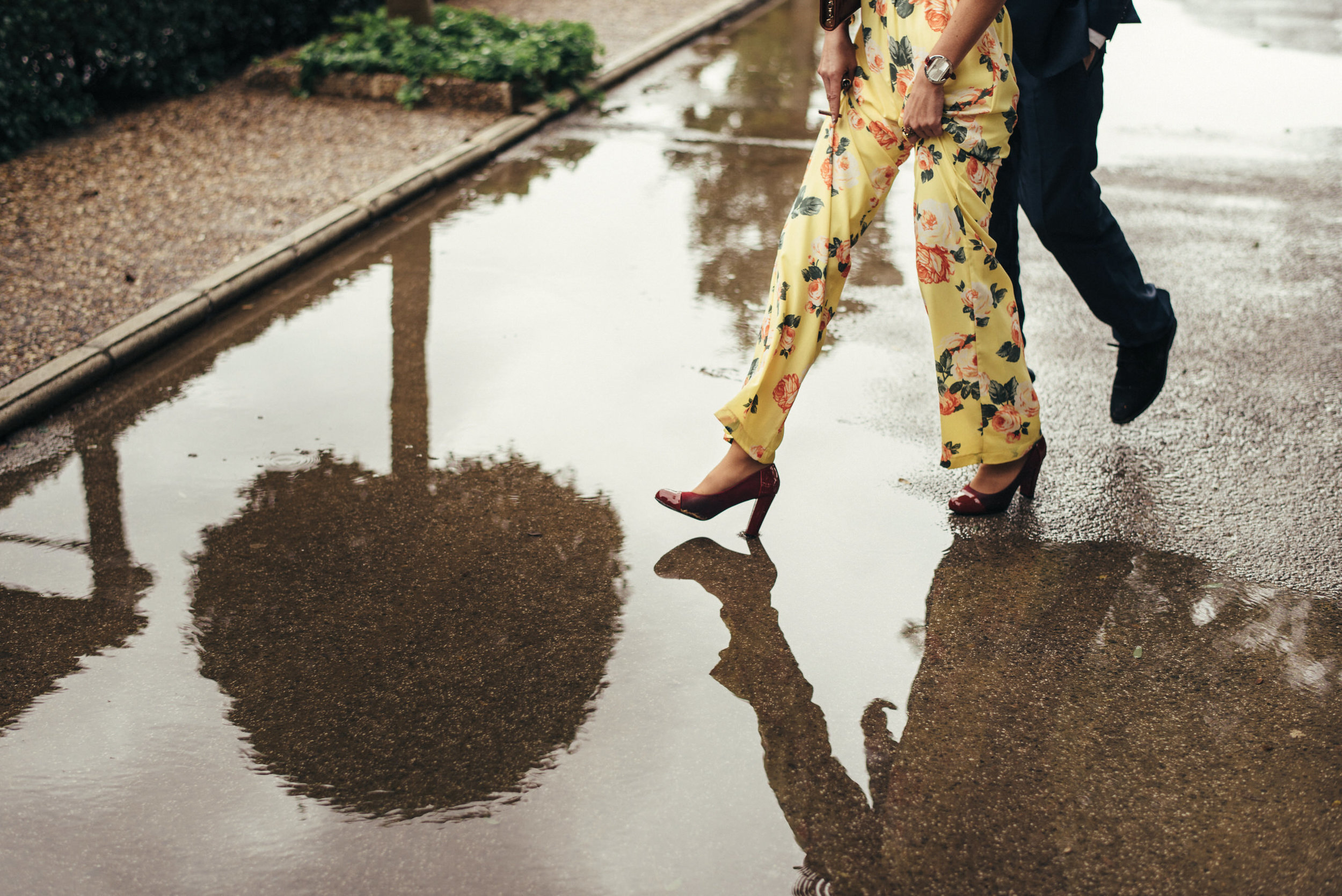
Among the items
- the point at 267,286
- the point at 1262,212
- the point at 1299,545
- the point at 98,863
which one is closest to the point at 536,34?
the point at 267,286

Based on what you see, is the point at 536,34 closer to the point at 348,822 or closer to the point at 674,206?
the point at 674,206

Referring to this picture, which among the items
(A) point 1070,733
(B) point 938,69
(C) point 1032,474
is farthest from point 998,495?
(B) point 938,69

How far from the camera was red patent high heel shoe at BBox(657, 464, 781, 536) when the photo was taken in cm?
319

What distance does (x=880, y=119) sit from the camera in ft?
9.60

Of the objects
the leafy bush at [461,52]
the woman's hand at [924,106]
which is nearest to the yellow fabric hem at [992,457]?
the woman's hand at [924,106]

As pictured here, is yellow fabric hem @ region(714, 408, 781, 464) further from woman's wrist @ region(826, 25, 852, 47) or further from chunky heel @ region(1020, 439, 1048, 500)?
woman's wrist @ region(826, 25, 852, 47)

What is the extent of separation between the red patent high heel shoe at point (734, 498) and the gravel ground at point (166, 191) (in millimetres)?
2484

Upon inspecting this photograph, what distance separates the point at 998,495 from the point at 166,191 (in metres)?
4.81

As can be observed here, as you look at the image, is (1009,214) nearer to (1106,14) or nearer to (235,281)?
(1106,14)

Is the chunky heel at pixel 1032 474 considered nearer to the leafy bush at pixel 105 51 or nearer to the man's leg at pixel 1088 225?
the man's leg at pixel 1088 225

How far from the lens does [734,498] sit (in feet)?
10.5

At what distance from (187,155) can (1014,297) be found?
5.37 metres

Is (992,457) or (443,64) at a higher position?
(443,64)

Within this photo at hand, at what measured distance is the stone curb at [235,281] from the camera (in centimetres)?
402
